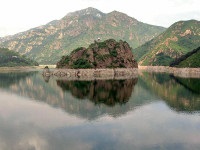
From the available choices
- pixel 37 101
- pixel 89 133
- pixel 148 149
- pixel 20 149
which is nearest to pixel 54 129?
pixel 89 133

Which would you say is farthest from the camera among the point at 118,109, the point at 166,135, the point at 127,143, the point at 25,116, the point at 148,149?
the point at 118,109

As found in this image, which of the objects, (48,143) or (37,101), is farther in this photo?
(37,101)

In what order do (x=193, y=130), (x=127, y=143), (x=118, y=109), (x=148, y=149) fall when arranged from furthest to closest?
(x=118, y=109)
(x=193, y=130)
(x=127, y=143)
(x=148, y=149)

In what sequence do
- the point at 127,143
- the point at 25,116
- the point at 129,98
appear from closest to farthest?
the point at 127,143
the point at 25,116
the point at 129,98

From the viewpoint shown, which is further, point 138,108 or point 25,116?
point 138,108

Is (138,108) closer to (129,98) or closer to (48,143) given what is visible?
(129,98)

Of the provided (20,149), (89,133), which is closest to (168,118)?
(89,133)

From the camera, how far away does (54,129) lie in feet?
268

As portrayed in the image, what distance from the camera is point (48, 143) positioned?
67.5 meters

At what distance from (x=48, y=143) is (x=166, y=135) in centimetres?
3007

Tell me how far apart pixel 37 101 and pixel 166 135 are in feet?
270

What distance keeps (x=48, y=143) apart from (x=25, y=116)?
122ft

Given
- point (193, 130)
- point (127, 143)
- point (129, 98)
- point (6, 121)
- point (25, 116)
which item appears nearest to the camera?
point (127, 143)

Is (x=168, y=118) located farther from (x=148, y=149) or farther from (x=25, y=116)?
(x=25, y=116)
